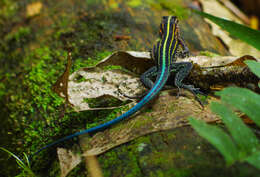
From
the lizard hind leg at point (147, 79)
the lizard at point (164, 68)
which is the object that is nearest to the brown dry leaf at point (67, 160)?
the lizard at point (164, 68)

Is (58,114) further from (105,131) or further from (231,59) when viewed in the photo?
(231,59)

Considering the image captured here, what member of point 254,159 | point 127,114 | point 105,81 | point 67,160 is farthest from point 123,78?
point 254,159

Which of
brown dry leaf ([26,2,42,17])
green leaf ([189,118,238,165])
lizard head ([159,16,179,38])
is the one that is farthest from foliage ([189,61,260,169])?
brown dry leaf ([26,2,42,17])

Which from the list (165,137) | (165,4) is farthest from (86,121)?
(165,4)

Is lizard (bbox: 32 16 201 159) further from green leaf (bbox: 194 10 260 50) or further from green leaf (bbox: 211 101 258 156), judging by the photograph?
green leaf (bbox: 211 101 258 156)

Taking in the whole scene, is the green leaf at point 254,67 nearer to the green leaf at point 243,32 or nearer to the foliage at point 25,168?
the green leaf at point 243,32

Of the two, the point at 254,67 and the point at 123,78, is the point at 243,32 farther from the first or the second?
the point at 123,78
